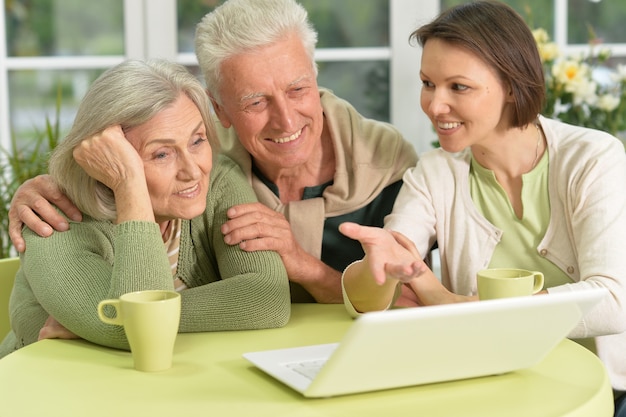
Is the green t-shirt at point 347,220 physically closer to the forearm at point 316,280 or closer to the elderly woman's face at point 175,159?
the forearm at point 316,280

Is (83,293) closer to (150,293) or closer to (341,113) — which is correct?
(150,293)

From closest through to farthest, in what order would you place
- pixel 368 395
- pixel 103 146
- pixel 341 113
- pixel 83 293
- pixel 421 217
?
1. pixel 368 395
2. pixel 83 293
3. pixel 103 146
4. pixel 421 217
5. pixel 341 113

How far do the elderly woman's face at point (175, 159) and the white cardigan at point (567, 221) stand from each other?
0.44 meters

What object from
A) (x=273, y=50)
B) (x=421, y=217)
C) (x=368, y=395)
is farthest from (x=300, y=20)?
(x=368, y=395)

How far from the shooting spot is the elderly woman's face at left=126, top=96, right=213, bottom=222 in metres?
1.79

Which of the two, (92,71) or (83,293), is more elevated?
(92,71)

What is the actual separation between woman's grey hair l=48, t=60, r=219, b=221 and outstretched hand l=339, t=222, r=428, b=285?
1.65ft

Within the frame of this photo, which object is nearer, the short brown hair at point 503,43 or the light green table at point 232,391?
the light green table at point 232,391

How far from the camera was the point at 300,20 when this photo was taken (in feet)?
6.86

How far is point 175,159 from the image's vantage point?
181 cm

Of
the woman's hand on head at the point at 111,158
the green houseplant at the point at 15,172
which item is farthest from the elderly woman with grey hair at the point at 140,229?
the green houseplant at the point at 15,172

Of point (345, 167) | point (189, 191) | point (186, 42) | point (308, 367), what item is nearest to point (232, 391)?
point (308, 367)

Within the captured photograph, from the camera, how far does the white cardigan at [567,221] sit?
1.75 metres

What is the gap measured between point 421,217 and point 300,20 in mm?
537
